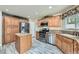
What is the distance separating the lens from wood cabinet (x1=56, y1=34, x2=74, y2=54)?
286 centimetres

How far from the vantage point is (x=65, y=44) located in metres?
3.24

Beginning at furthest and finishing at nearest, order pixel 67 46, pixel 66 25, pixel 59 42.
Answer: pixel 59 42 → pixel 66 25 → pixel 67 46

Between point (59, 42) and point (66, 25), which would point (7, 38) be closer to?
point (59, 42)

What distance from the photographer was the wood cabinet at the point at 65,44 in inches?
112

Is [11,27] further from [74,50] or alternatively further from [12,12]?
[74,50]

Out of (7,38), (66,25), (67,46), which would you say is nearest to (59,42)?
(67,46)

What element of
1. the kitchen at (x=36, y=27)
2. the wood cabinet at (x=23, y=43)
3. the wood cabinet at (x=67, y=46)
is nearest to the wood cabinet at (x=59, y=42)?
the kitchen at (x=36, y=27)

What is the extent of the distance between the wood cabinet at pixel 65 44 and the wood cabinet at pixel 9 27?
1.38m

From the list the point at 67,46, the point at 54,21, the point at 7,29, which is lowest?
the point at 67,46

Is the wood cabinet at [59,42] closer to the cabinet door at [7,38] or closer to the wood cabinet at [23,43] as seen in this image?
the wood cabinet at [23,43]

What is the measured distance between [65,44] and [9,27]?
167 cm

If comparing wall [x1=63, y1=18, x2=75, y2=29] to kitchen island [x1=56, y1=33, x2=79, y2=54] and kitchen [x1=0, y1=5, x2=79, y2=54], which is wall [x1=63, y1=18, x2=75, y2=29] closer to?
kitchen [x1=0, y1=5, x2=79, y2=54]
